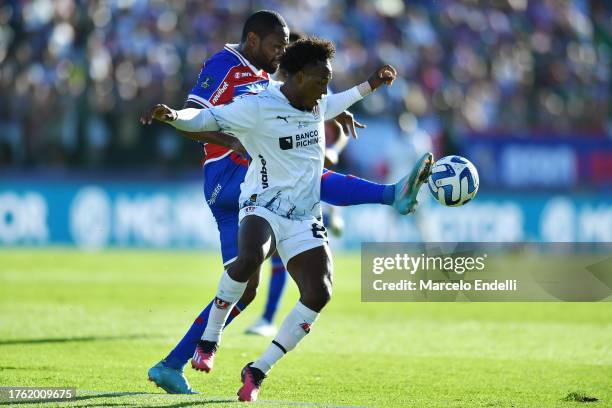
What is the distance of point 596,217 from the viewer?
2423 centimetres

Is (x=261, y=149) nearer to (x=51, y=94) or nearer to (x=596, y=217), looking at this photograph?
(x=51, y=94)

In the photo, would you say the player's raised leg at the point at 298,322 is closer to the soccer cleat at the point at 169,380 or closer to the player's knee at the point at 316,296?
the player's knee at the point at 316,296

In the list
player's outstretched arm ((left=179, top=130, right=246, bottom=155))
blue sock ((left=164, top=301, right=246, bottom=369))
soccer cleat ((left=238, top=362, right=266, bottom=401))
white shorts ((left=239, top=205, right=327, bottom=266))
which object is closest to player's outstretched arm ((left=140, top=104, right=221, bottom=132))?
player's outstretched arm ((left=179, top=130, right=246, bottom=155))

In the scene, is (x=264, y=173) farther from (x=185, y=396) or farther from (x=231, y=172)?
(x=185, y=396)

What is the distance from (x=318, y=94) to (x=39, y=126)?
15.3 metres

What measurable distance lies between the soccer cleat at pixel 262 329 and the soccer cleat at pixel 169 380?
12.0ft

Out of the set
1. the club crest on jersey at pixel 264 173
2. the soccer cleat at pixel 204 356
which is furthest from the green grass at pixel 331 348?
the club crest on jersey at pixel 264 173

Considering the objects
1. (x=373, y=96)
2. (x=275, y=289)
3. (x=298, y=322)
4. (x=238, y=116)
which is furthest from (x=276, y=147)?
(x=373, y=96)

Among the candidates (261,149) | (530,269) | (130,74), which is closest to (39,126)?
(130,74)

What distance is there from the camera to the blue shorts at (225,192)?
8039mm

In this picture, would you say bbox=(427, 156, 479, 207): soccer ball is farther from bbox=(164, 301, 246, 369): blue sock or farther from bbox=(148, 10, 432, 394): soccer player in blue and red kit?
bbox=(164, 301, 246, 369): blue sock

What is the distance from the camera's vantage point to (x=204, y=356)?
286 inches

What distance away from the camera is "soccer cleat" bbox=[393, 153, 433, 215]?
23.7 ft

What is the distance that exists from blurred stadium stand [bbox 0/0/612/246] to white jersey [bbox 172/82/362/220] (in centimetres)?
1251
